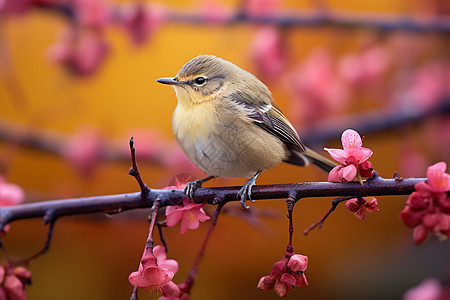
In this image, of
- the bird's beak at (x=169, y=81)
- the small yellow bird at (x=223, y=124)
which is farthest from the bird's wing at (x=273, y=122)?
the bird's beak at (x=169, y=81)

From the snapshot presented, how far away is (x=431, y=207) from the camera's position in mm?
431

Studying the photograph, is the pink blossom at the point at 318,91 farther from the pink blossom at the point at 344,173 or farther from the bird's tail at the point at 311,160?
the pink blossom at the point at 344,173

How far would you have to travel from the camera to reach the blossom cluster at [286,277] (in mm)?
442

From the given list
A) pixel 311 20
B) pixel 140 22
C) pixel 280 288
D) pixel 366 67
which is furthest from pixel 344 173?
pixel 366 67

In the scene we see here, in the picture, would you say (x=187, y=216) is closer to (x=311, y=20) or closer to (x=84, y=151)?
(x=311, y=20)

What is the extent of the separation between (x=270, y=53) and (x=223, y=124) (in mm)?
408

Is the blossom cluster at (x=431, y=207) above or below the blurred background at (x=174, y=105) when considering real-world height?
below

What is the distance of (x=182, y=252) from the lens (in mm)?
1320

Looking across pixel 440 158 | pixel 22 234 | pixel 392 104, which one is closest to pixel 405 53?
pixel 392 104

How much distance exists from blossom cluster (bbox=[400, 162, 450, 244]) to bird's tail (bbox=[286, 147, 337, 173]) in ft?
1.18

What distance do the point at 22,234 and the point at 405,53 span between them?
3.40 feet

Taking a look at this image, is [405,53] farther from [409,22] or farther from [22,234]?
[22,234]

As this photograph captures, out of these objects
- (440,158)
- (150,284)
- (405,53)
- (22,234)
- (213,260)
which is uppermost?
(405,53)

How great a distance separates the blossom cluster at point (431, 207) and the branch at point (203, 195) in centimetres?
2
